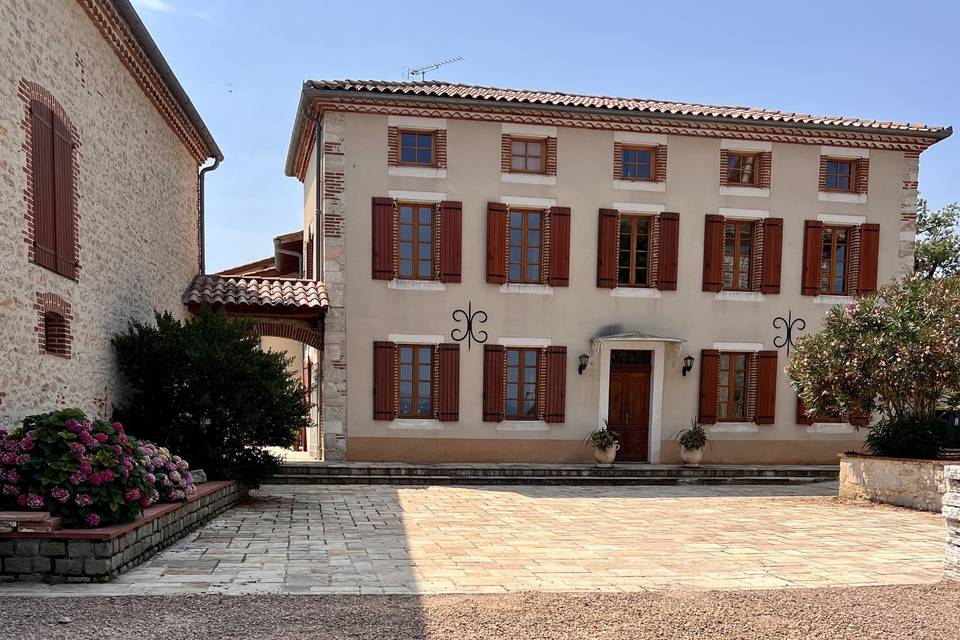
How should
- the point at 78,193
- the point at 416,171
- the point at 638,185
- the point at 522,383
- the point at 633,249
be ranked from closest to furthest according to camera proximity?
the point at 78,193, the point at 416,171, the point at 522,383, the point at 638,185, the point at 633,249

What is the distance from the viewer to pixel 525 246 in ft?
43.0

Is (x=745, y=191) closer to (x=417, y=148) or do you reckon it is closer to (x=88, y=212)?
(x=417, y=148)

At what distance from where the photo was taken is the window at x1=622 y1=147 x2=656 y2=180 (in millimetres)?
13398

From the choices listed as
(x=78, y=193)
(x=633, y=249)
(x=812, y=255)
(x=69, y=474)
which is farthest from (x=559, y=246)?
(x=69, y=474)

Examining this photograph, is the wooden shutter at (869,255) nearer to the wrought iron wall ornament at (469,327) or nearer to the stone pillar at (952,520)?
the wrought iron wall ornament at (469,327)

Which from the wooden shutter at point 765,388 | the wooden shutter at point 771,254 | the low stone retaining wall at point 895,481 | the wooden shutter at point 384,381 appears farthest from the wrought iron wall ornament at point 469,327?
the low stone retaining wall at point 895,481

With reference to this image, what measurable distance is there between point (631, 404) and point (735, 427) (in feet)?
6.92

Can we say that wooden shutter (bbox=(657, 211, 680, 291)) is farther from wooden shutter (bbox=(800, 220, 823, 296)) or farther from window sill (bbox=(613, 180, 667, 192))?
wooden shutter (bbox=(800, 220, 823, 296))

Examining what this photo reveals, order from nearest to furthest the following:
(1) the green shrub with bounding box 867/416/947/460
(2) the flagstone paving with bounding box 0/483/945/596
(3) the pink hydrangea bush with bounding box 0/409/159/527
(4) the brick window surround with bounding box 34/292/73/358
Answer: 1. (3) the pink hydrangea bush with bounding box 0/409/159/527
2. (2) the flagstone paving with bounding box 0/483/945/596
3. (4) the brick window surround with bounding box 34/292/73/358
4. (1) the green shrub with bounding box 867/416/947/460

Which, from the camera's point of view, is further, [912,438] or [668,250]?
[668,250]

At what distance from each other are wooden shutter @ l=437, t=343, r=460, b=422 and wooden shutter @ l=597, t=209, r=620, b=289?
3.08 m

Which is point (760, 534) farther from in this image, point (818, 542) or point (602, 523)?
point (602, 523)

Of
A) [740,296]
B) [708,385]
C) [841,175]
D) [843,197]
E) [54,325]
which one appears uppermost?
[841,175]

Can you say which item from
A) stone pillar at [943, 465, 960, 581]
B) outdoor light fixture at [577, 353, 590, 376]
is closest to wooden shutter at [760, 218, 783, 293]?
outdoor light fixture at [577, 353, 590, 376]
